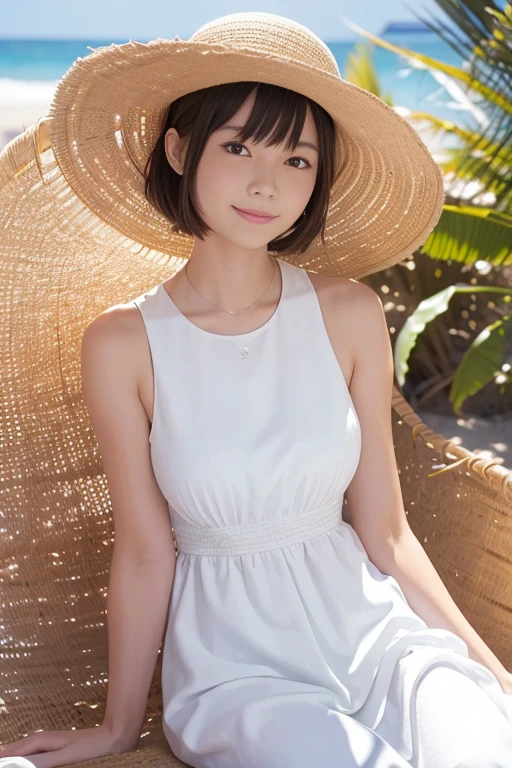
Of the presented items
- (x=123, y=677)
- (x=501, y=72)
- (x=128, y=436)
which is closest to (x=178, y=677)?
(x=123, y=677)

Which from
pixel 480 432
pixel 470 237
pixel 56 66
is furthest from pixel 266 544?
pixel 56 66

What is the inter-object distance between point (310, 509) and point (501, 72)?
2321 millimetres

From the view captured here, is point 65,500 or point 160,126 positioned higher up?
point 160,126

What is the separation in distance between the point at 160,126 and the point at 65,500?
825 mm

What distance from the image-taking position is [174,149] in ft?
5.75

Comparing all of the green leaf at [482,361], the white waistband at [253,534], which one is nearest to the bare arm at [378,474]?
the white waistband at [253,534]

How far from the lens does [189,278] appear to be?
6.12 ft

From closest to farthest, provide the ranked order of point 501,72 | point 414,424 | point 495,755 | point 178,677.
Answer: point 495,755
point 178,677
point 414,424
point 501,72

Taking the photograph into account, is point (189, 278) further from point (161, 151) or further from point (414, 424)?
point (414, 424)

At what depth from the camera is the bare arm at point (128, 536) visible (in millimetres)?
1721

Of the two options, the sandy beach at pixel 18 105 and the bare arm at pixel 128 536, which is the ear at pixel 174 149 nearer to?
the bare arm at pixel 128 536

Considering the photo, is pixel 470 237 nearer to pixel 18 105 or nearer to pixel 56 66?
pixel 18 105

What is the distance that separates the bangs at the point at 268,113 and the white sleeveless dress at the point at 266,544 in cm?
36

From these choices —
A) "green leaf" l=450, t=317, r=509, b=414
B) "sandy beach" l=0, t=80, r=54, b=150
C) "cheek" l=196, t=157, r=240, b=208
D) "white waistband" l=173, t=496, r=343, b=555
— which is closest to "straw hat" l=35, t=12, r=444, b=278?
"cheek" l=196, t=157, r=240, b=208
